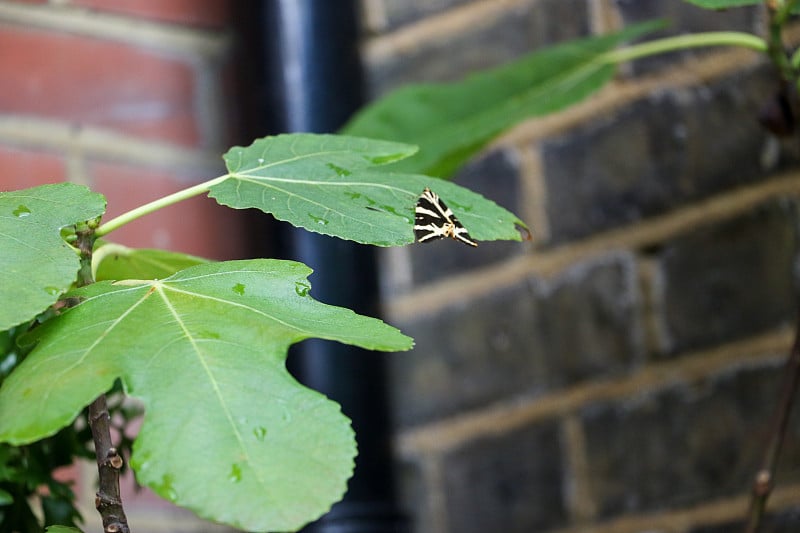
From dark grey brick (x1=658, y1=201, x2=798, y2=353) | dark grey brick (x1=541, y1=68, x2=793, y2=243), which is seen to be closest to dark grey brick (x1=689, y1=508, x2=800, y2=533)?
dark grey brick (x1=658, y1=201, x2=798, y2=353)

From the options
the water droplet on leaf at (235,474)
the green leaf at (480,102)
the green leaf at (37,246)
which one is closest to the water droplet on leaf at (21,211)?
the green leaf at (37,246)

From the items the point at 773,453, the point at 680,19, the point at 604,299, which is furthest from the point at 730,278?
the point at 773,453

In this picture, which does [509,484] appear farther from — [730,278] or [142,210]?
[142,210]

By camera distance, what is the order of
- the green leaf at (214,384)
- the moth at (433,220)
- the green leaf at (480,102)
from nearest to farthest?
1. the green leaf at (214,384)
2. the moth at (433,220)
3. the green leaf at (480,102)

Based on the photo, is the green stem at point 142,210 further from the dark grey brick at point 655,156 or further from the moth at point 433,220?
the dark grey brick at point 655,156

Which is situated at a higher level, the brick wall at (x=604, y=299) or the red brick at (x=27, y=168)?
the red brick at (x=27, y=168)

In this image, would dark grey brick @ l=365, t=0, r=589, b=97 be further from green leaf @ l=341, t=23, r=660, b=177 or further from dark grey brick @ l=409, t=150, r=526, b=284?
green leaf @ l=341, t=23, r=660, b=177

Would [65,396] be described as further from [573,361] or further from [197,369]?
[573,361]
